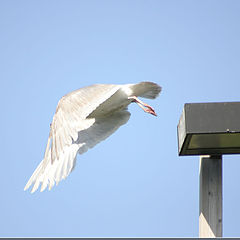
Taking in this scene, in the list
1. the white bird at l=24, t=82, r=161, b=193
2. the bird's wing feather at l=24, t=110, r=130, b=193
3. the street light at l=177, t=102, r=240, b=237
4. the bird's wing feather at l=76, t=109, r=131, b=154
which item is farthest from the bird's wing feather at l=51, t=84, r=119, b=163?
the street light at l=177, t=102, r=240, b=237

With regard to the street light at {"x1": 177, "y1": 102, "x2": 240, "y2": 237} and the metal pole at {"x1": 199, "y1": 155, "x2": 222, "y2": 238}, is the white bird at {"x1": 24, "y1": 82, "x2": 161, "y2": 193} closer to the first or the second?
the street light at {"x1": 177, "y1": 102, "x2": 240, "y2": 237}

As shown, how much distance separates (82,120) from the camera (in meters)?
6.39

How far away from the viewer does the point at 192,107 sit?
12.2 ft

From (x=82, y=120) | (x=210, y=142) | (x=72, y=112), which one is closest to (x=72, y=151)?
(x=82, y=120)

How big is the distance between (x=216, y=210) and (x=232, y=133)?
541mm

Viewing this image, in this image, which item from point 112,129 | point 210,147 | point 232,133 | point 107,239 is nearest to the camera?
point 107,239

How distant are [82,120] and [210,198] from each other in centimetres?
275

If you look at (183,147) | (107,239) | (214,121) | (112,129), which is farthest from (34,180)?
(107,239)

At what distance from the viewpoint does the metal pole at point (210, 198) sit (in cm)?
378

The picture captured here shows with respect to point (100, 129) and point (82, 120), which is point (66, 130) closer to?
point (82, 120)

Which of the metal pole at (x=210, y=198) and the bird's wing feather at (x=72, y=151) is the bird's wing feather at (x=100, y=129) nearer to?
the bird's wing feather at (x=72, y=151)

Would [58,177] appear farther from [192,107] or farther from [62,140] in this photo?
[192,107]

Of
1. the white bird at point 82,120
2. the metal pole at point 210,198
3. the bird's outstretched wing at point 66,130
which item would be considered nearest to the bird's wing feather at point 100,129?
the white bird at point 82,120

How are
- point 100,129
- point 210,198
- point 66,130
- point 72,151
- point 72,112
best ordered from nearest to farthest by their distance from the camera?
point 210,198 → point 66,130 → point 72,112 → point 72,151 → point 100,129
